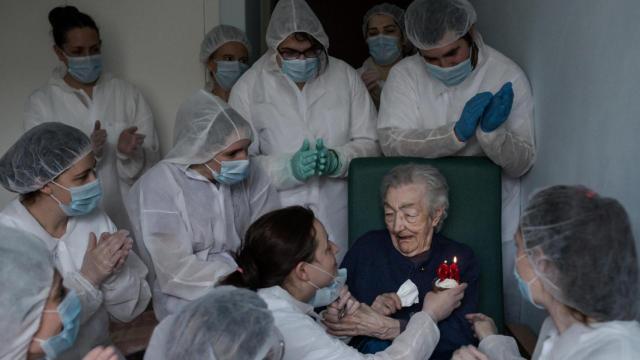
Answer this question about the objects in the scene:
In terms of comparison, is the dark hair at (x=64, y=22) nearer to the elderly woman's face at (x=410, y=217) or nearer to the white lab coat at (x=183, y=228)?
the white lab coat at (x=183, y=228)

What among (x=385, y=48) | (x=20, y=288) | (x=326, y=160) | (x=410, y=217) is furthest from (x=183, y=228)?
(x=385, y=48)

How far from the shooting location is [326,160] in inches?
106

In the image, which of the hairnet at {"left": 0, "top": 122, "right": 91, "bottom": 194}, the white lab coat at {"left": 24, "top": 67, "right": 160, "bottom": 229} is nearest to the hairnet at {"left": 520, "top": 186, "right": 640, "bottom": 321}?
the hairnet at {"left": 0, "top": 122, "right": 91, "bottom": 194}

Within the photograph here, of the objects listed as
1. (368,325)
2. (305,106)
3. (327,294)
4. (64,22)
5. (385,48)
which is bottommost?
(368,325)

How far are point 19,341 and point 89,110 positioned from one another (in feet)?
6.64

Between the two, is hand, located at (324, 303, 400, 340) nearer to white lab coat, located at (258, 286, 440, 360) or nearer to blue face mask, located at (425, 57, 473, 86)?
white lab coat, located at (258, 286, 440, 360)

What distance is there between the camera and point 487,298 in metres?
2.42

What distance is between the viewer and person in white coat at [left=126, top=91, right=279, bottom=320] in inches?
90.0

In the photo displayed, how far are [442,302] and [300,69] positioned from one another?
1.24m

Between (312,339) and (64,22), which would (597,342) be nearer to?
(312,339)

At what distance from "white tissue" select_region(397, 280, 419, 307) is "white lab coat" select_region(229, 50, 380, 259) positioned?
0.77 meters

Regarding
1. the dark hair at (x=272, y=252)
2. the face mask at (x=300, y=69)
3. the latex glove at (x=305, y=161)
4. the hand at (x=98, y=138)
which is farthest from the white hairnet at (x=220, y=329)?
the hand at (x=98, y=138)

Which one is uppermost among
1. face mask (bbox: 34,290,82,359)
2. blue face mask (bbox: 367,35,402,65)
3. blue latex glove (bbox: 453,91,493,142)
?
blue face mask (bbox: 367,35,402,65)

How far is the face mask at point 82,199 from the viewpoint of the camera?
213 cm
